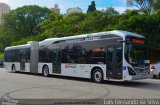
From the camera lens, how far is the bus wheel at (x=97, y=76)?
17.7 metres

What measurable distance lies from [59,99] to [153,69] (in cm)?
1233

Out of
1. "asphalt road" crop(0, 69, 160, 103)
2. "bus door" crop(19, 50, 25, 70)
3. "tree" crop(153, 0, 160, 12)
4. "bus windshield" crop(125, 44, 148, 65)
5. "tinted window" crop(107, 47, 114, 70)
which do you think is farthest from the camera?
"tree" crop(153, 0, 160, 12)

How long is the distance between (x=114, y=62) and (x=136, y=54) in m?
1.34

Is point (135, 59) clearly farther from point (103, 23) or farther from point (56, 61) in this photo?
point (103, 23)

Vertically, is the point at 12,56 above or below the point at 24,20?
below

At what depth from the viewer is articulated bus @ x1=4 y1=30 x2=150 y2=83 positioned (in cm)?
1617

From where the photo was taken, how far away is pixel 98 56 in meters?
17.8

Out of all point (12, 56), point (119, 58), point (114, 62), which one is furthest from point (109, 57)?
point (12, 56)

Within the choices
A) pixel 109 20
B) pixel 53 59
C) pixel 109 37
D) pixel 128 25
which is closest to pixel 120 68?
pixel 109 37

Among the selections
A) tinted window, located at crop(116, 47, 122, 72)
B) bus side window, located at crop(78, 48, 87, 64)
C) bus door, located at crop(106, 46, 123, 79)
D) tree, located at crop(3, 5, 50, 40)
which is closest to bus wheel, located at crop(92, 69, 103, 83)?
bus door, located at crop(106, 46, 123, 79)

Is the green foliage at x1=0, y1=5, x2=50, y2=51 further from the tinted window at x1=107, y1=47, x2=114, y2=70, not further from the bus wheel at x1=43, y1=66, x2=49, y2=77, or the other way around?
the tinted window at x1=107, y1=47, x2=114, y2=70

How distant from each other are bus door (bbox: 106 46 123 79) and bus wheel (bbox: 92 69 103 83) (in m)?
0.74

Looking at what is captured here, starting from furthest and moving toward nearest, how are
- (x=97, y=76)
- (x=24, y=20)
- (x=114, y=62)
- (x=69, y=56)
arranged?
(x=24, y=20) < (x=69, y=56) < (x=97, y=76) < (x=114, y=62)

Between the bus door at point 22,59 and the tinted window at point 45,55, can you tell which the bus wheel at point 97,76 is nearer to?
the tinted window at point 45,55
